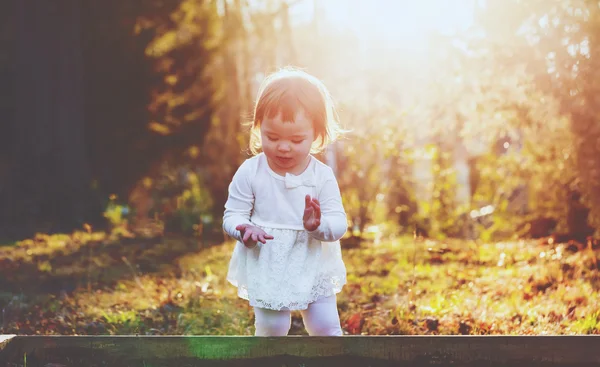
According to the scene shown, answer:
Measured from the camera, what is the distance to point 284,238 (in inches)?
130

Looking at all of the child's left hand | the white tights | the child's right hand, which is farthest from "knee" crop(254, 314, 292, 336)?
the child's left hand

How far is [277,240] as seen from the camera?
3.29m

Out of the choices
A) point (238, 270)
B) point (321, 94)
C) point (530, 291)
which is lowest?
point (530, 291)

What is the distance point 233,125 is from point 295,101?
15192 mm

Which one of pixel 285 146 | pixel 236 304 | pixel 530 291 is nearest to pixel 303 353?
pixel 285 146

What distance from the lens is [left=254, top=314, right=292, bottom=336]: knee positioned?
339cm

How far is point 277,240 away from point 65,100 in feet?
30.3

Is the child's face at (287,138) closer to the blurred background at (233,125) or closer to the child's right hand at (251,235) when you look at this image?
the child's right hand at (251,235)

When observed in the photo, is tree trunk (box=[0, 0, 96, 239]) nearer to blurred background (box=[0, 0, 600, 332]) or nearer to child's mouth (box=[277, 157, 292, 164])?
blurred background (box=[0, 0, 600, 332])

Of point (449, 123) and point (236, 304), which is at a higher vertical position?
point (449, 123)

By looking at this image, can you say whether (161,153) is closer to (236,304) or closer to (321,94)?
(236,304)

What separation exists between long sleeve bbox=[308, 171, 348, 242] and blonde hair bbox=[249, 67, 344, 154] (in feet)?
0.80

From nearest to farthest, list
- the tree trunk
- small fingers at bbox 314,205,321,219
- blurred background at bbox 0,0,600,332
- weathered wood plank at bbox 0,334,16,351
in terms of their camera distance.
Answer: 1. weathered wood plank at bbox 0,334,16,351
2. small fingers at bbox 314,205,321,219
3. blurred background at bbox 0,0,600,332
4. the tree trunk

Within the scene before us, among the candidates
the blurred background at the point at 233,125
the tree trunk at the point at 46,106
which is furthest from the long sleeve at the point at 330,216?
the tree trunk at the point at 46,106
